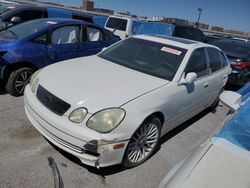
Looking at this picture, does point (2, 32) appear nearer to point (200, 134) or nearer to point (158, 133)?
point (158, 133)

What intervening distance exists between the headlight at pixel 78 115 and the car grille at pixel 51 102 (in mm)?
111

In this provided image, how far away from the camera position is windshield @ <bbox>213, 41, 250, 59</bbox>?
8.00m

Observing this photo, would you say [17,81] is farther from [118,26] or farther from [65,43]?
[118,26]

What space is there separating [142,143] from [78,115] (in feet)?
3.12

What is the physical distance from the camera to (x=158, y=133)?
139 inches

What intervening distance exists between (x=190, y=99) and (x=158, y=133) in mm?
864

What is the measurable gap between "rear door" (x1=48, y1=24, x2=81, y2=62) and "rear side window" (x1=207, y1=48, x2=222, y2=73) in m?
2.75

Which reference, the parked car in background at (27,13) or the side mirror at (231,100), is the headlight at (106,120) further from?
the parked car in background at (27,13)

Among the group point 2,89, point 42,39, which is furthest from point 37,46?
point 2,89

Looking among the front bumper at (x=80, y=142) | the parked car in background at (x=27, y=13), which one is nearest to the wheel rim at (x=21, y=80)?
the front bumper at (x=80, y=142)

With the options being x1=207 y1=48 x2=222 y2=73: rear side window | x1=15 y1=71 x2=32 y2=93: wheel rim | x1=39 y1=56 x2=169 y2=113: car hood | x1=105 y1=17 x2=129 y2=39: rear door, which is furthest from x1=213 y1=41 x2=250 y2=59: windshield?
x1=15 y1=71 x2=32 y2=93: wheel rim

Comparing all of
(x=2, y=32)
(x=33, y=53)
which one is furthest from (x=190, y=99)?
(x=2, y=32)

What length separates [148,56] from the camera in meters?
4.18

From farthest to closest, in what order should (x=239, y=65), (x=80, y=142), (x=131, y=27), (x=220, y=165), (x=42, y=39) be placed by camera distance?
(x=131, y=27)
(x=239, y=65)
(x=42, y=39)
(x=80, y=142)
(x=220, y=165)
